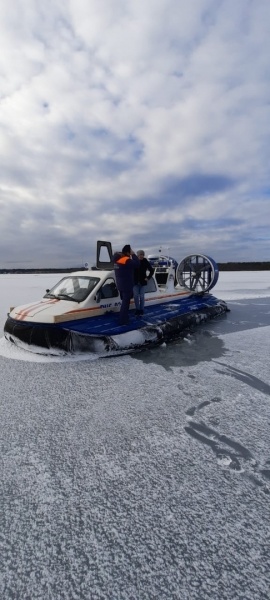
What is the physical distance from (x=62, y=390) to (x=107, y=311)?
2.05 meters

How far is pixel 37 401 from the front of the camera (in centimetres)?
276

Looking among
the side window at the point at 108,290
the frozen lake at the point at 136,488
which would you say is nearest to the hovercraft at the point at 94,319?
the side window at the point at 108,290

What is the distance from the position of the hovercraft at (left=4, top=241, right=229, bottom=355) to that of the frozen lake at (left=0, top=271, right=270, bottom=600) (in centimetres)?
86

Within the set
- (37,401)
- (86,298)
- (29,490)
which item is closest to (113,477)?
(29,490)

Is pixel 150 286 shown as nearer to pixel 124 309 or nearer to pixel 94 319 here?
pixel 124 309

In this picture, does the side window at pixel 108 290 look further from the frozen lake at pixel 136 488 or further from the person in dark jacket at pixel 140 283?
the frozen lake at pixel 136 488

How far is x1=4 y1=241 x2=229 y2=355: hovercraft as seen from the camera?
407 centimetres

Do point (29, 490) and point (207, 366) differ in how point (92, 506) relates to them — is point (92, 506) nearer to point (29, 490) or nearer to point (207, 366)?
point (29, 490)

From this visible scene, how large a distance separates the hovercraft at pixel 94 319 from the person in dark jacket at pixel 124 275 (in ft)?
0.76

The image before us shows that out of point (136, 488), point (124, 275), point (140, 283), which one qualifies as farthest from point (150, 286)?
point (136, 488)

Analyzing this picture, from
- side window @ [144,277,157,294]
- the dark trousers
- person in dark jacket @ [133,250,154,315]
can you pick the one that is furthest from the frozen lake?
side window @ [144,277,157,294]

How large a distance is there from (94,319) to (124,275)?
0.85 meters

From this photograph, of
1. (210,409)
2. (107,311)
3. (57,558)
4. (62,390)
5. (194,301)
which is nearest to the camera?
(57,558)

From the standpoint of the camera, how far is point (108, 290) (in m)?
4.99
